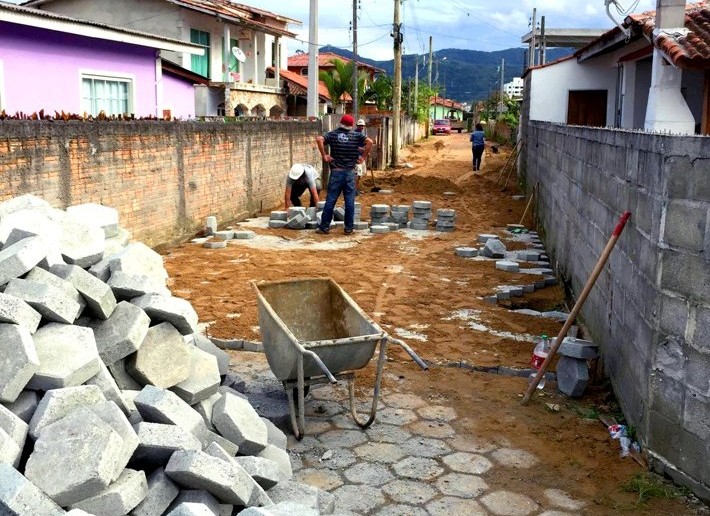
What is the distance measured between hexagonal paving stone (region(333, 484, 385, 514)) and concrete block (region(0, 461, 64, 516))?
1.63 metres

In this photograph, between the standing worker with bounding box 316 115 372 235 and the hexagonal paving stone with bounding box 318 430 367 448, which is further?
the standing worker with bounding box 316 115 372 235

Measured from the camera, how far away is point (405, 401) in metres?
5.82

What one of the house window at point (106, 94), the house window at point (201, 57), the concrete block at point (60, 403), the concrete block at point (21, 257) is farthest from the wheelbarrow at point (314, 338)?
the house window at point (201, 57)

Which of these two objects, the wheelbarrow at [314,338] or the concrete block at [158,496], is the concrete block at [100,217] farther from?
the concrete block at [158,496]

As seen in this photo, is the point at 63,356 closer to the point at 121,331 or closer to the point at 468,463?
the point at 121,331

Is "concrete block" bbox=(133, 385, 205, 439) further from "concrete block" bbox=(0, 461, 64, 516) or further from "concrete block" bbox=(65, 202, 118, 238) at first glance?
"concrete block" bbox=(65, 202, 118, 238)

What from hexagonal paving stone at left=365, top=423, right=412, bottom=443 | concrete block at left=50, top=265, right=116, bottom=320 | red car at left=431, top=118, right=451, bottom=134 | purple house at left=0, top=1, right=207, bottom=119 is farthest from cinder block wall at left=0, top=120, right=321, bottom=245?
red car at left=431, top=118, right=451, bottom=134

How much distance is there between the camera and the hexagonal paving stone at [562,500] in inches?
170

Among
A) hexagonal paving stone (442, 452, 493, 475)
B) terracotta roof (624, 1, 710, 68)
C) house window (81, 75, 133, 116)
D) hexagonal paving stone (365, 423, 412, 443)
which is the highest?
terracotta roof (624, 1, 710, 68)

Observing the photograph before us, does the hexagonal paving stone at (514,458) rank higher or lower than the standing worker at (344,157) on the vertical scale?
lower

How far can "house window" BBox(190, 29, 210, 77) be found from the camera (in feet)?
88.0

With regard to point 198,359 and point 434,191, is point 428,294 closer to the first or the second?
point 198,359

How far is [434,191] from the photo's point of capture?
66.4 feet

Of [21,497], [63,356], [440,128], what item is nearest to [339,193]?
[63,356]
